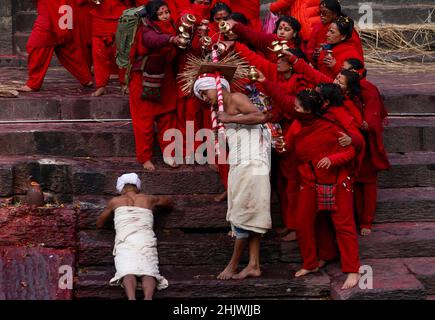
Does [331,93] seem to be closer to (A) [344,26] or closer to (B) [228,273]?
(A) [344,26]

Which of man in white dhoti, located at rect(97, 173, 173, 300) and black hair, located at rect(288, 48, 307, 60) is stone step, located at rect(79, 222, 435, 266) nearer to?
man in white dhoti, located at rect(97, 173, 173, 300)

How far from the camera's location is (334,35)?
34.9ft

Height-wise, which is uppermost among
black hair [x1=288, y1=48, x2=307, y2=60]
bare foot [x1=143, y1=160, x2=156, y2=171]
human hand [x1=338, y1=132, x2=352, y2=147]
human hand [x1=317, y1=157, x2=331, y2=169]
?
black hair [x1=288, y1=48, x2=307, y2=60]

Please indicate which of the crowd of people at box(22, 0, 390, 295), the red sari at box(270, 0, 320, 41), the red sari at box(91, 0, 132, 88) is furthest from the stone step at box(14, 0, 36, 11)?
the red sari at box(270, 0, 320, 41)

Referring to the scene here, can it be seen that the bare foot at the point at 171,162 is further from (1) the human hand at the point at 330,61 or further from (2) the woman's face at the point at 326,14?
(2) the woman's face at the point at 326,14

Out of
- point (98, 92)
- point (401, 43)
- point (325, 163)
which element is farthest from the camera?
point (401, 43)

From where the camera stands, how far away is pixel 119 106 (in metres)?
11.7

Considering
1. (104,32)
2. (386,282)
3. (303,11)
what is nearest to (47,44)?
(104,32)

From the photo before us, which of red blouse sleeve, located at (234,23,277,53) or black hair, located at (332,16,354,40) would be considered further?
red blouse sleeve, located at (234,23,277,53)

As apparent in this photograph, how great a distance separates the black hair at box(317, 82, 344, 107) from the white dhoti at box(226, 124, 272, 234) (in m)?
0.65

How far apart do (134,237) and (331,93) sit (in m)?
1.90

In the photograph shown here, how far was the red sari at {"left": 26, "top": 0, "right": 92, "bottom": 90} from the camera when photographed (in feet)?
39.5
